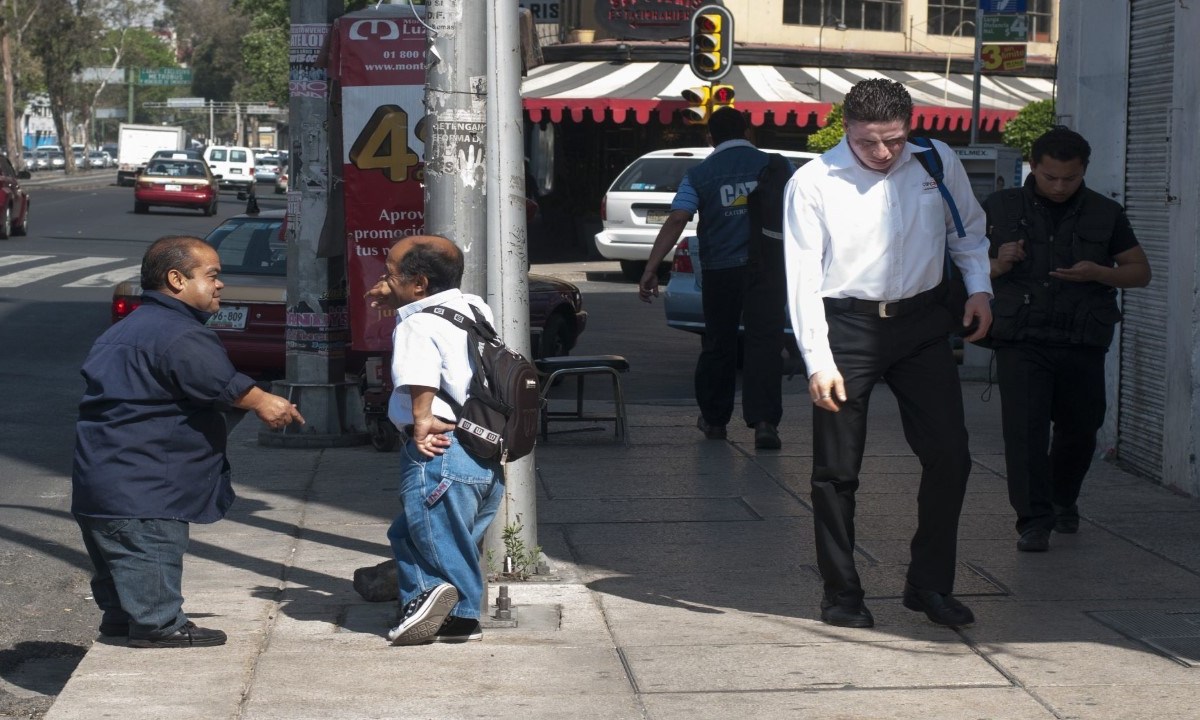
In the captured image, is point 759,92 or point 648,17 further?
point 648,17

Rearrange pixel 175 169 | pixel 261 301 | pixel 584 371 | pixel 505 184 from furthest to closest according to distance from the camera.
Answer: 1. pixel 175 169
2. pixel 261 301
3. pixel 584 371
4. pixel 505 184

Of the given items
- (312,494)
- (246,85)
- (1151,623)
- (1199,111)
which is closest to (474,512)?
(1151,623)

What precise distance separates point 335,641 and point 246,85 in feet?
404

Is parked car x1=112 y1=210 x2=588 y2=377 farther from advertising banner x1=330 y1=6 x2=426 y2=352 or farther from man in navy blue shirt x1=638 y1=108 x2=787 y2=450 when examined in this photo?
man in navy blue shirt x1=638 y1=108 x2=787 y2=450

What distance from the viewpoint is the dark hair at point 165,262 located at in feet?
17.3

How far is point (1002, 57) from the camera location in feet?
61.9

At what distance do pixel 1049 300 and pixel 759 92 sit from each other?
24475 mm

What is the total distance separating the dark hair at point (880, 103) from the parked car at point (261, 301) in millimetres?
6791

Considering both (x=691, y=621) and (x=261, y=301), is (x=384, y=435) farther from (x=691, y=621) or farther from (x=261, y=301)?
(x=691, y=621)

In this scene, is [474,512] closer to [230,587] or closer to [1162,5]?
[230,587]

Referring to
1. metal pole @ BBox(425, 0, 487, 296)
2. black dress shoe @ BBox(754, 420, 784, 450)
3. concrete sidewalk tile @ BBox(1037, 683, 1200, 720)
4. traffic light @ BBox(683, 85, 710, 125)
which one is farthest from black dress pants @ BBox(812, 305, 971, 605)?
traffic light @ BBox(683, 85, 710, 125)

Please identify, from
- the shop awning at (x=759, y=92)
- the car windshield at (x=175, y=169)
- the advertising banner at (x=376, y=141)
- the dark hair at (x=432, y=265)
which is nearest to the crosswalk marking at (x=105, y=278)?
the shop awning at (x=759, y=92)

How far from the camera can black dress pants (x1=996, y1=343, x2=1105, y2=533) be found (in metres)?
6.58

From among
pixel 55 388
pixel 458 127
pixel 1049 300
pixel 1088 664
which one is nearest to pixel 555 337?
pixel 55 388
